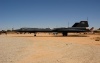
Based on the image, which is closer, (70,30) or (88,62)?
(88,62)

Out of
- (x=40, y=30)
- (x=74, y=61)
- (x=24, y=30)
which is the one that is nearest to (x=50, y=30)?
(x=40, y=30)

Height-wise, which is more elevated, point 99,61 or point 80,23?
point 80,23

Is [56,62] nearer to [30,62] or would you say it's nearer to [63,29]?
[30,62]

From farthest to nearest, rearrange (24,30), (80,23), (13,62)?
(80,23)
(24,30)
(13,62)

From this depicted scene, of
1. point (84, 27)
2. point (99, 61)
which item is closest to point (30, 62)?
point (99, 61)

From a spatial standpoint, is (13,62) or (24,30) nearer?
(13,62)

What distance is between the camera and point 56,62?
12.1 metres

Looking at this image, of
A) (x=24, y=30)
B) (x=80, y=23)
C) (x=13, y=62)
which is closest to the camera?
(x=13, y=62)

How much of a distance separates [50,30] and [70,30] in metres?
6.91

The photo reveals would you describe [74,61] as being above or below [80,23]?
below

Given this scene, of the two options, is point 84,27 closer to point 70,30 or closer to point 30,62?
point 70,30

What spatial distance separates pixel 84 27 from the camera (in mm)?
70562

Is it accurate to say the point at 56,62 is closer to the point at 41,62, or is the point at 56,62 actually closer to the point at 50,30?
the point at 41,62

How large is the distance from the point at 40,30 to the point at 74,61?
54.6 m
